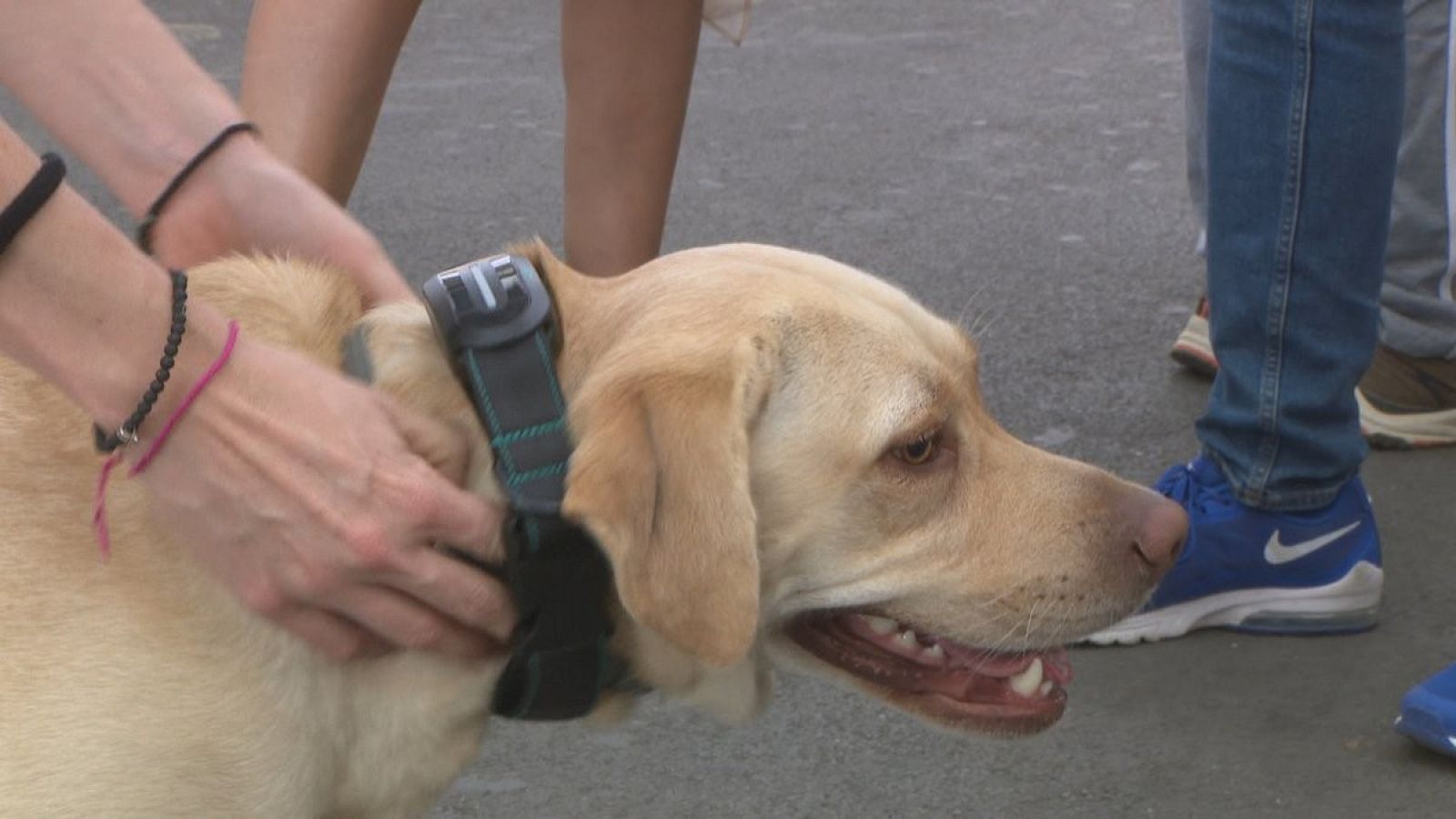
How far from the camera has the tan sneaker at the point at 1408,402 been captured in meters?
4.68

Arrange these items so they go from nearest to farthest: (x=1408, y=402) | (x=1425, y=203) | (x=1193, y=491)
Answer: (x=1193, y=491) → (x=1425, y=203) → (x=1408, y=402)

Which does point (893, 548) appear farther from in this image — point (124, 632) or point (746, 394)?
point (124, 632)

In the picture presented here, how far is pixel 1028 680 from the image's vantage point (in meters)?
2.76

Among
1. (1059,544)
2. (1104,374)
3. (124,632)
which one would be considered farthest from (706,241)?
(124,632)

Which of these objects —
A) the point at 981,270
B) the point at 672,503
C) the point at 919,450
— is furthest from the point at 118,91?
the point at 981,270

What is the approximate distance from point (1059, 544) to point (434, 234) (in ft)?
13.7

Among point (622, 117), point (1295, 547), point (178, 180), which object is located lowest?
point (1295, 547)

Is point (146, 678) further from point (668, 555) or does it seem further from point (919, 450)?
point (919, 450)

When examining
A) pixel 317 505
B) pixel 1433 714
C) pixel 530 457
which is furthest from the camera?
pixel 1433 714

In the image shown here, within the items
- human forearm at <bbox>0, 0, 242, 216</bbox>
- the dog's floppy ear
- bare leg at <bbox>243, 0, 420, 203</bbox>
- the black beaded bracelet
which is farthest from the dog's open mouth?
bare leg at <bbox>243, 0, 420, 203</bbox>

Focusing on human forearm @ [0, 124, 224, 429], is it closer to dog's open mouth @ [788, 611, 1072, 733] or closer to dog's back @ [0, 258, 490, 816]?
dog's back @ [0, 258, 490, 816]

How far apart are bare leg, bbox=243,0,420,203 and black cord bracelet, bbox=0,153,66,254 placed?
1189 millimetres

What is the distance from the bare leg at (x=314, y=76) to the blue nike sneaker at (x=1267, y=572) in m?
1.70

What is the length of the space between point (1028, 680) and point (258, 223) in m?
1.22
